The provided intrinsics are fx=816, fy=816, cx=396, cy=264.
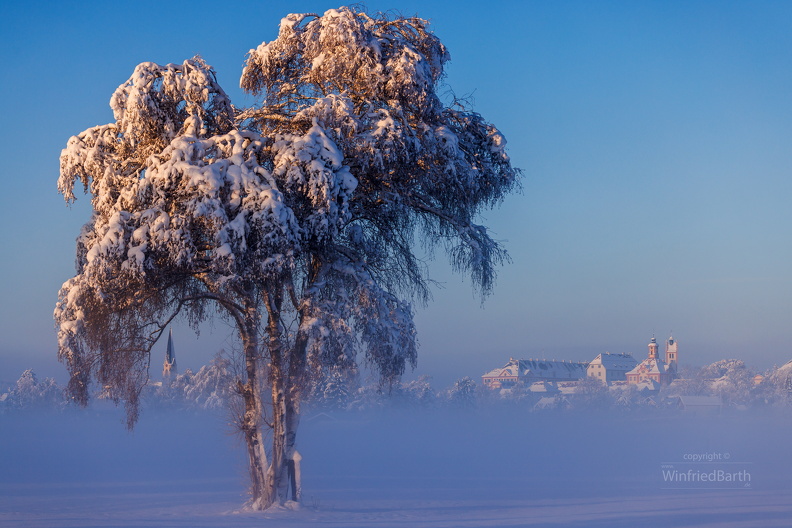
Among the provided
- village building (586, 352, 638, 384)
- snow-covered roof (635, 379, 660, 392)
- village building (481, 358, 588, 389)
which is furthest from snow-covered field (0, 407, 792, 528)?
village building (586, 352, 638, 384)

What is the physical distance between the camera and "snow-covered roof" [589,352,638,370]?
5908 inches

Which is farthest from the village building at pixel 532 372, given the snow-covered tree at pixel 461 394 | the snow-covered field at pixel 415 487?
the snow-covered field at pixel 415 487

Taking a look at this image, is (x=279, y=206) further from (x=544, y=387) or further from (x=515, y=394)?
(x=544, y=387)

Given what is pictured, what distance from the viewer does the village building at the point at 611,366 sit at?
488 feet

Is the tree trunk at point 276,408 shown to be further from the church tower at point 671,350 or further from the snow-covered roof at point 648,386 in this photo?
the church tower at point 671,350

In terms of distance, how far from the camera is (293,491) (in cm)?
1409

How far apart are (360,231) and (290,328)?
2.03 meters

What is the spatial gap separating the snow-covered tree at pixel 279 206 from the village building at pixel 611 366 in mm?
138203

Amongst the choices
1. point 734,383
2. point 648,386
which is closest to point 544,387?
point 648,386

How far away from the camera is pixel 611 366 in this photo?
15088cm

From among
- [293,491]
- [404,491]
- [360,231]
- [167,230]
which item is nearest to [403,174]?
[360,231]

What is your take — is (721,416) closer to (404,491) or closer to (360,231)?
(404,491)

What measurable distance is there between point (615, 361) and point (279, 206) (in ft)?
485

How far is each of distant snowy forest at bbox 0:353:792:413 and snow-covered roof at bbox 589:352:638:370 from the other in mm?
35156
